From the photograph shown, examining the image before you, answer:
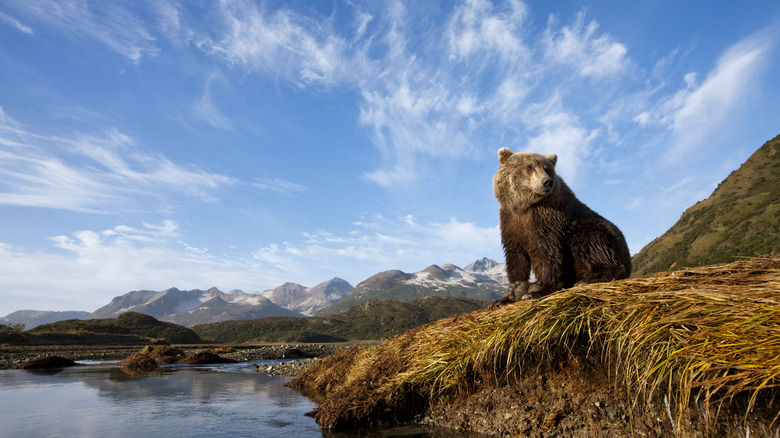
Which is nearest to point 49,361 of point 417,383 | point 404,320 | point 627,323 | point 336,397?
point 336,397

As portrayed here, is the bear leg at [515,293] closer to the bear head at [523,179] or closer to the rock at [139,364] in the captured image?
the bear head at [523,179]

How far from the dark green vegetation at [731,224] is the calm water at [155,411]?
Result: 136ft

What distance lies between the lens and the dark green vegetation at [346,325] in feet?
253

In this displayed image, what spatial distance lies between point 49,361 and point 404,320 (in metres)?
73.8

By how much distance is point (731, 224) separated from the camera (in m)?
51.4

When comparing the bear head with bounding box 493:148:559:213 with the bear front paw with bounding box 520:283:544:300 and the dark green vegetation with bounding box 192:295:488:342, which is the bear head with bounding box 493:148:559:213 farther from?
the dark green vegetation with bounding box 192:295:488:342

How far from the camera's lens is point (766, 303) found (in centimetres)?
278

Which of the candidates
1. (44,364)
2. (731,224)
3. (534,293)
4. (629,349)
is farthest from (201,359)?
(731,224)

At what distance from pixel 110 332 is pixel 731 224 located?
85399 millimetres

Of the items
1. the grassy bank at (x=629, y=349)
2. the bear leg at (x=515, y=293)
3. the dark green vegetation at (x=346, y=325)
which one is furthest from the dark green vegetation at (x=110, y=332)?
the bear leg at (x=515, y=293)

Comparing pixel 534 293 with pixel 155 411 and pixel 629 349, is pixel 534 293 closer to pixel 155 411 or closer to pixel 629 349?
pixel 629 349

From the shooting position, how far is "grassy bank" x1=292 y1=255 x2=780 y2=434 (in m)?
2.71

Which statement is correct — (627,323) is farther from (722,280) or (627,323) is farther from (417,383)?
(417,383)

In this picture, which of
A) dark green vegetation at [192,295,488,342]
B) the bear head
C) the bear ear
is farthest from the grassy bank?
dark green vegetation at [192,295,488,342]
